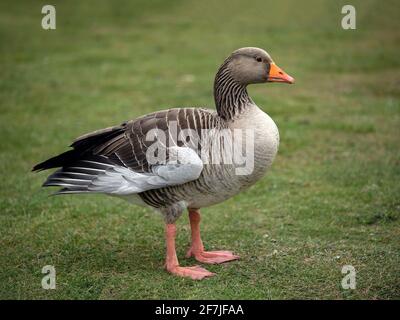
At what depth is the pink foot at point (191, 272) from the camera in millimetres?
5152

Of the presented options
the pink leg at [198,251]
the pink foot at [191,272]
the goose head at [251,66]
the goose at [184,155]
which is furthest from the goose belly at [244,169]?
the pink foot at [191,272]

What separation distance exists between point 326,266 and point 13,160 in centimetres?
497

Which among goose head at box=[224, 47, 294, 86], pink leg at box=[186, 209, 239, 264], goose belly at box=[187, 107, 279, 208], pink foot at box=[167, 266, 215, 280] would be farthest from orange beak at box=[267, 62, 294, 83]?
pink foot at box=[167, 266, 215, 280]

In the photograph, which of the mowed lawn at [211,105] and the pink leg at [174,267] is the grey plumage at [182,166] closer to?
the pink leg at [174,267]

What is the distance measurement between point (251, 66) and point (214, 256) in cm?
181

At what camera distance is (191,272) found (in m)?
5.20

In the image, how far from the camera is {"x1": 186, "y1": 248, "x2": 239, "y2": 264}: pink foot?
5500 mm

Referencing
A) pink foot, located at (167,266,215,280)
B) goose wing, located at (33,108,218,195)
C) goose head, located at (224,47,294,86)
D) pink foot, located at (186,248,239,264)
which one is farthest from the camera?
pink foot, located at (186,248,239,264)

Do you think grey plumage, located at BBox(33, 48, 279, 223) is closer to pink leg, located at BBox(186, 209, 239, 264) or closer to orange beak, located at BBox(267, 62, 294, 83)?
orange beak, located at BBox(267, 62, 294, 83)

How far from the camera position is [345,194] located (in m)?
7.08

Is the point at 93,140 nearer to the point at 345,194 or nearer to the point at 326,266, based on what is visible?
the point at 326,266

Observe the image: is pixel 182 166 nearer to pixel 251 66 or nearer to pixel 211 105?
pixel 251 66
